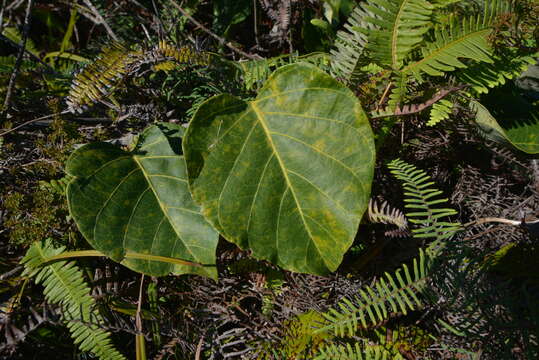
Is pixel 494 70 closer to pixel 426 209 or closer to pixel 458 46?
pixel 458 46

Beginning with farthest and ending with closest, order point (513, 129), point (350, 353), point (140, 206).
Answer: point (513, 129) < point (140, 206) < point (350, 353)

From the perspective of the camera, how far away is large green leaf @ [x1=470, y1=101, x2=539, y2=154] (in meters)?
1.35

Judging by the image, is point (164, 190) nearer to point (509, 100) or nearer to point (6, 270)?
point (6, 270)

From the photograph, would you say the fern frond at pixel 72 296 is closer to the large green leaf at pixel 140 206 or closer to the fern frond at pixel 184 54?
the large green leaf at pixel 140 206

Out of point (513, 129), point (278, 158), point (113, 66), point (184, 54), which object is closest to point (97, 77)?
point (113, 66)

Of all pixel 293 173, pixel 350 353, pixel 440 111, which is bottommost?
pixel 350 353

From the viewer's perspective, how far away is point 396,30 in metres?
1.21

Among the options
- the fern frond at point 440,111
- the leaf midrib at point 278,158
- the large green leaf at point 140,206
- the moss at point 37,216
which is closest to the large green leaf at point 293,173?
the leaf midrib at point 278,158

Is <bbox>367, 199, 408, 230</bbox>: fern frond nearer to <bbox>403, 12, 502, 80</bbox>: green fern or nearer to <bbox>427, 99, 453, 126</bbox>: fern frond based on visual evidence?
<bbox>427, 99, 453, 126</bbox>: fern frond

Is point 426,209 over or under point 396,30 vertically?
under

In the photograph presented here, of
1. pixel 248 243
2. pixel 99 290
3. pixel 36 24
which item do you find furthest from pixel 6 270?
pixel 36 24

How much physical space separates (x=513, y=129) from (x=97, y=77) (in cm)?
132

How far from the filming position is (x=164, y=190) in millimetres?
1274

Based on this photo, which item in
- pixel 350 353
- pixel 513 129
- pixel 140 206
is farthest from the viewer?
pixel 513 129
